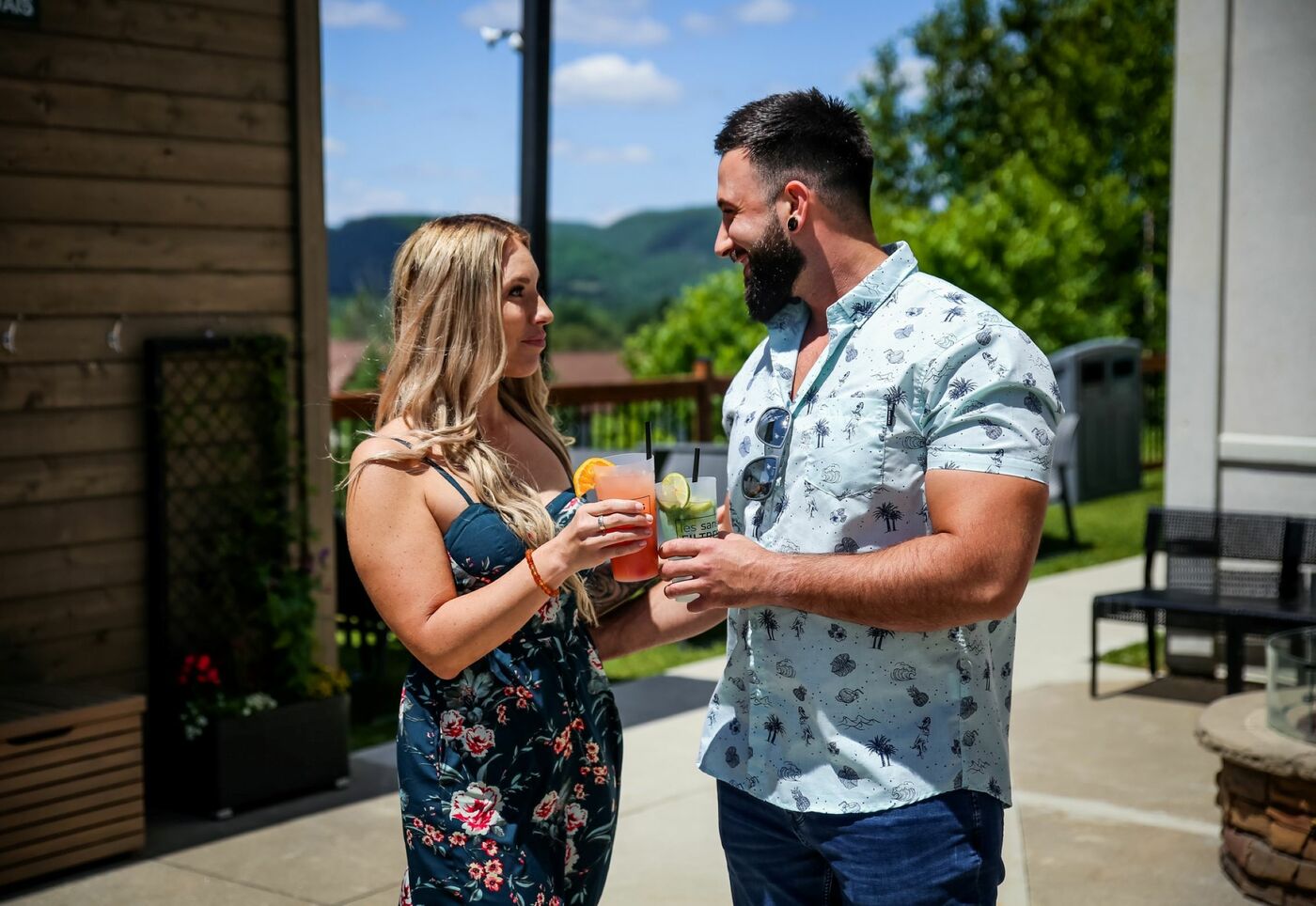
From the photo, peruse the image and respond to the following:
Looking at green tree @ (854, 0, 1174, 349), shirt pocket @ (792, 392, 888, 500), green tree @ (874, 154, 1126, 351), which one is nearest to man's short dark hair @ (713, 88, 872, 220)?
shirt pocket @ (792, 392, 888, 500)

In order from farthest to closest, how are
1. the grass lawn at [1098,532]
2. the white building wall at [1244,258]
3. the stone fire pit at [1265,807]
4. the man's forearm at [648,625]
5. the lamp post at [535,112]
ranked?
the grass lawn at [1098,532] < the white building wall at [1244,258] < the lamp post at [535,112] < the stone fire pit at [1265,807] < the man's forearm at [648,625]

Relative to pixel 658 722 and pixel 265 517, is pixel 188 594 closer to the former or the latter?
pixel 265 517

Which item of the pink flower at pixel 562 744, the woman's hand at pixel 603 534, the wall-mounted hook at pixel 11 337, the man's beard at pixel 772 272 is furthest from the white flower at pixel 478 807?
the wall-mounted hook at pixel 11 337

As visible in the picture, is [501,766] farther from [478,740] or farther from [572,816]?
[572,816]

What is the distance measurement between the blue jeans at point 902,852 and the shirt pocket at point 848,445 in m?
0.45

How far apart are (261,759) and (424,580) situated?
2908 mm

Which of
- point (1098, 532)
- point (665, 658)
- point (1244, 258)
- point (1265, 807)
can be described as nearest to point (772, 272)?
point (1265, 807)

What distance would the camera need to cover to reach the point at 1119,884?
4.11 meters

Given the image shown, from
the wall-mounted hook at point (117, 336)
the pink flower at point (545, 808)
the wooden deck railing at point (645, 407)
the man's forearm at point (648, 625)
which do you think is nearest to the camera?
the pink flower at point (545, 808)

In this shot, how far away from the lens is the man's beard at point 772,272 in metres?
2.09

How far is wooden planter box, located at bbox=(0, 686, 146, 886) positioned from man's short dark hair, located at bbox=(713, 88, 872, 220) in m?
3.09

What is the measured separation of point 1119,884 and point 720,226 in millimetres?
2840

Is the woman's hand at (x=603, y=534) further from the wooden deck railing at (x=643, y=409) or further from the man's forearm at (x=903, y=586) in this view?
the wooden deck railing at (x=643, y=409)

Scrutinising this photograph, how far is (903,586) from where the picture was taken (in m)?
1.85
